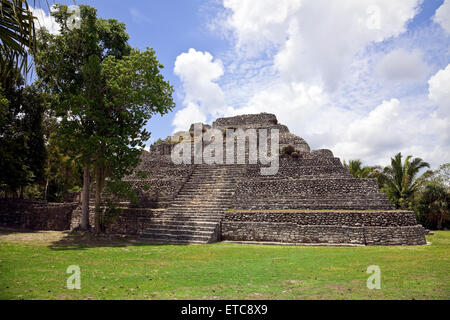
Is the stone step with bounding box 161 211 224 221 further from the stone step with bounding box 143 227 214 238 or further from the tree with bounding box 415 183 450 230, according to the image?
the tree with bounding box 415 183 450 230

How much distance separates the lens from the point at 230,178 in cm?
1892

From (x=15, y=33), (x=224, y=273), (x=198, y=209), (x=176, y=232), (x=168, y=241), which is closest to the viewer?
(x=15, y=33)

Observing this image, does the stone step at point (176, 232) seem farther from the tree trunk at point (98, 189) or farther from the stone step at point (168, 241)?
the tree trunk at point (98, 189)

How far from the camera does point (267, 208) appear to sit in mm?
15172

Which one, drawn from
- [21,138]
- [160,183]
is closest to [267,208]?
[160,183]

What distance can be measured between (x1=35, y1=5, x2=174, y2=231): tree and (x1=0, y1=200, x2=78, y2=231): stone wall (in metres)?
5.33

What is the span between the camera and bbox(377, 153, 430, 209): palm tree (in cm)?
Result: 2391

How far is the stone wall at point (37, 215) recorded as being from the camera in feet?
61.9

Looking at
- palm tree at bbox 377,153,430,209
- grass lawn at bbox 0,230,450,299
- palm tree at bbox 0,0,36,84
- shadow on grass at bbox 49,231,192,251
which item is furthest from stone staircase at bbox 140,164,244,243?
palm tree at bbox 377,153,430,209

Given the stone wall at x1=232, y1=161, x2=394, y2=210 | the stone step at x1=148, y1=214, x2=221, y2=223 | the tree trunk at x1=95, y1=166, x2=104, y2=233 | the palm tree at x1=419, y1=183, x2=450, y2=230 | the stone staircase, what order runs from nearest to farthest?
the stone staircase < the stone wall at x1=232, y1=161, x2=394, y2=210 < the stone step at x1=148, y1=214, x2=221, y2=223 < the tree trunk at x1=95, y1=166, x2=104, y2=233 < the palm tree at x1=419, y1=183, x2=450, y2=230

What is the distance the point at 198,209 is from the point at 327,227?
6.58m

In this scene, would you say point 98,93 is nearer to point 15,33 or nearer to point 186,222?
point 186,222

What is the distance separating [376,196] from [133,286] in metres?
12.4
